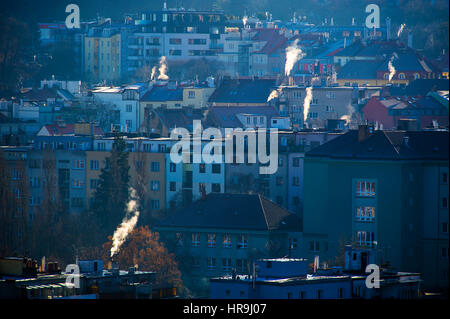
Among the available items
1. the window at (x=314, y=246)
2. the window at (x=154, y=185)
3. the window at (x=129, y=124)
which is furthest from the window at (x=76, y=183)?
the window at (x=129, y=124)

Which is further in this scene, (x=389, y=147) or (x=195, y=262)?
(x=195, y=262)

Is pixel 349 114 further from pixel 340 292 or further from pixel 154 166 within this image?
pixel 340 292

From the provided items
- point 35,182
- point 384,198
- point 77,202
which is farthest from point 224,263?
point 35,182

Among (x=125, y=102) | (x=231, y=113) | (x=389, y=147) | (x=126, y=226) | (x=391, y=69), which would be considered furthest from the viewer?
(x=391, y=69)

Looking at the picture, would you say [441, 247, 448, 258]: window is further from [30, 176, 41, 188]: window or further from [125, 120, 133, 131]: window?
[125, 120, 133, 131]: window

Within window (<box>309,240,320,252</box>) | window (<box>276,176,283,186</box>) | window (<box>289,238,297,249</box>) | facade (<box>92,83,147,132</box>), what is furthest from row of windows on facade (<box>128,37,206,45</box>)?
window (<box>309,240,320,252</box>)

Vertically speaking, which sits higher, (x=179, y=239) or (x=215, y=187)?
(x=215, y=187)

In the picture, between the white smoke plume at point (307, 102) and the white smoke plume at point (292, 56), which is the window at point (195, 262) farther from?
the white smoke plume at point (292, 56)
